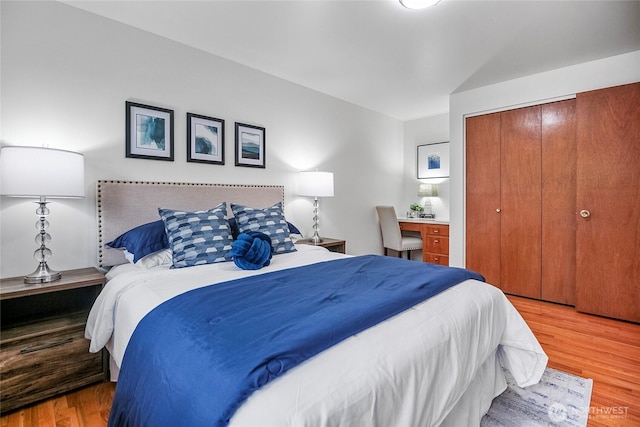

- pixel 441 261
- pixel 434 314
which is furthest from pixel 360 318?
pixel 441 261

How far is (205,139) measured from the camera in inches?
109

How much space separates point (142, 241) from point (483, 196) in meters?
3.57

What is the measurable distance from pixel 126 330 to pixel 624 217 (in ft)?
12.9

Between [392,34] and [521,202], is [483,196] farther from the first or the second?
[392,34]

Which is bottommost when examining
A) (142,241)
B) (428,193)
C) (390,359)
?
(390,359)

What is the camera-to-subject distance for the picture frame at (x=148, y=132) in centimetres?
237

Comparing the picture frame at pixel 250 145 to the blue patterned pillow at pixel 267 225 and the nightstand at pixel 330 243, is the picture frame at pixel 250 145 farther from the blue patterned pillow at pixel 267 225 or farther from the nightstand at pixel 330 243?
the nightstand at pixel 330 243

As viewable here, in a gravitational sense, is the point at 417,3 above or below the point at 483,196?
above

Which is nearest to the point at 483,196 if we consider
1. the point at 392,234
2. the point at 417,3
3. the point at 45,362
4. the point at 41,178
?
the point at 392,234

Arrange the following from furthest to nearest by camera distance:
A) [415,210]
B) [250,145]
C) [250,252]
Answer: [415,210] → [250,145] → [250,252]

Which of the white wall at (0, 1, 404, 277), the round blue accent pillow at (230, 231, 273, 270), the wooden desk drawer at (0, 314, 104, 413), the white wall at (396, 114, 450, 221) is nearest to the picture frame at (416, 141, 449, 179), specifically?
the white wall at (396, 114, 450, 221)

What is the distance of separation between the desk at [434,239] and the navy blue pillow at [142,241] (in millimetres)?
3399

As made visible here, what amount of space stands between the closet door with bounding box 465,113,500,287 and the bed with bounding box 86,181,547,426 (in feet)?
6.88

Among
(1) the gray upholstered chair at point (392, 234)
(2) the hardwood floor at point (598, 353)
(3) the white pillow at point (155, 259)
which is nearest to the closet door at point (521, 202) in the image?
(2) the hardwood floor at point (598, 353)
